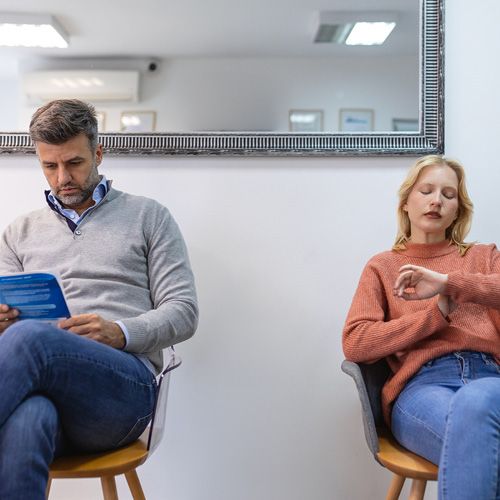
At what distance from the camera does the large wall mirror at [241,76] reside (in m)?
1.96

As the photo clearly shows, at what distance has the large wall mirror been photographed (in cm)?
196

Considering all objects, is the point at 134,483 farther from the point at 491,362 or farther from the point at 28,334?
the point at 491,362

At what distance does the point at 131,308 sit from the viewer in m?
1.62

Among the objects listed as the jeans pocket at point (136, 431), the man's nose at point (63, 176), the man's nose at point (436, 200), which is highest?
the man's nose at point (63, 176)

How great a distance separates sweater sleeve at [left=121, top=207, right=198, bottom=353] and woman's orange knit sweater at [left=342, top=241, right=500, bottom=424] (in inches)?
15.0

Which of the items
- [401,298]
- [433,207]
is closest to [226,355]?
[401,298]

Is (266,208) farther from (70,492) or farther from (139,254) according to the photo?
(70,492)

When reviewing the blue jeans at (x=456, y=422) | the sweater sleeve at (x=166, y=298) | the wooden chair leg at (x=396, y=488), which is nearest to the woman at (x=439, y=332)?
the blue jeans at (x=456, y=422)

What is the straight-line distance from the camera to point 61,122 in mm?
1634

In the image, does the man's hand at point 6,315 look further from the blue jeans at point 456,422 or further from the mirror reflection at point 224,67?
the blue jeans at point 456,422

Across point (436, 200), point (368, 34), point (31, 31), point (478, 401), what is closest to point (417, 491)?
point (478, 401)

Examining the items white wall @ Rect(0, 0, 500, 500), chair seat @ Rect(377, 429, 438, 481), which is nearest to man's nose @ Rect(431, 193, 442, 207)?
white wall @ Rect(0, 0, 500, 500)

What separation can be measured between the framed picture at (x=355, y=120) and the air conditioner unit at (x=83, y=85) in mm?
602

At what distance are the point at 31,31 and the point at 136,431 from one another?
121cm
